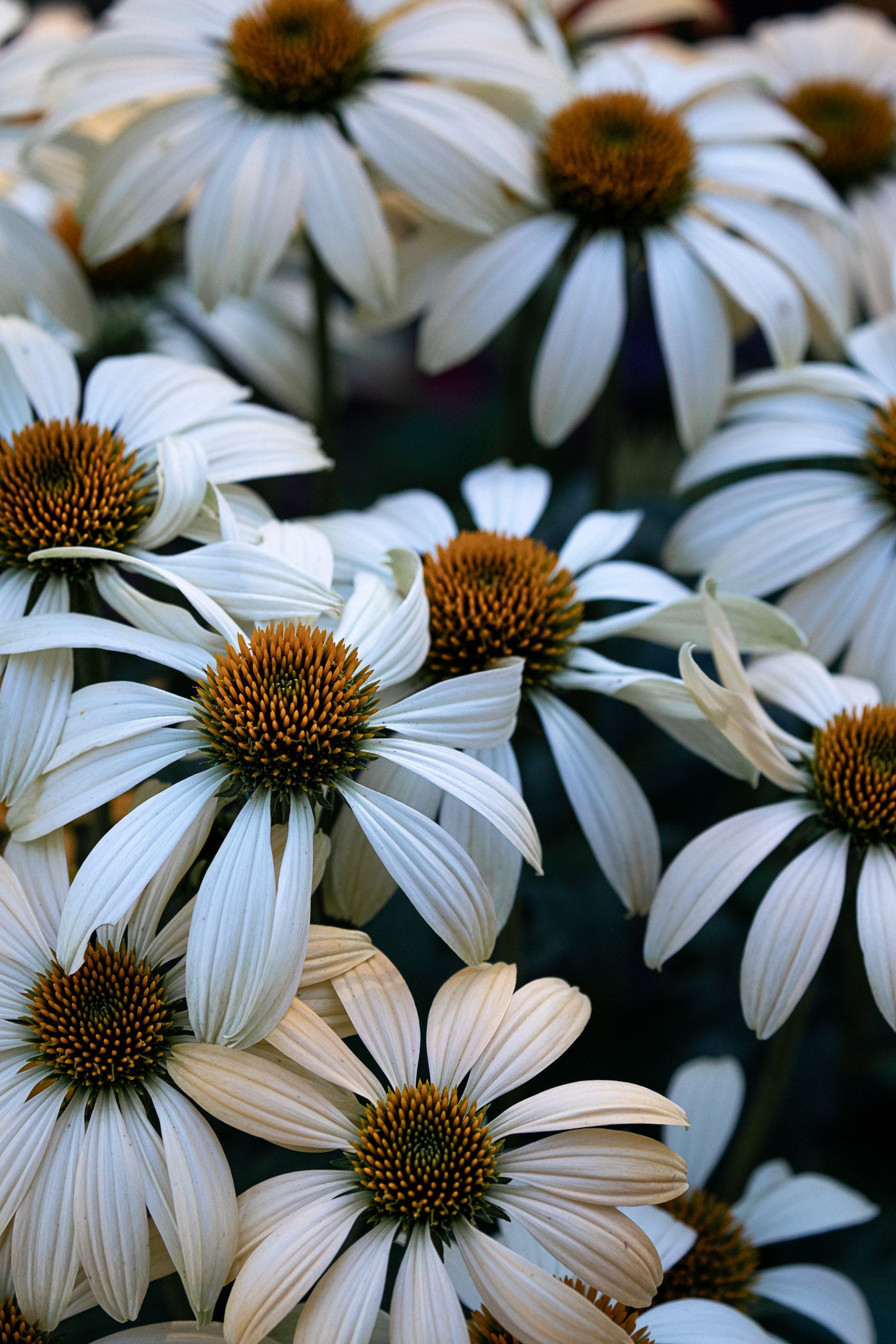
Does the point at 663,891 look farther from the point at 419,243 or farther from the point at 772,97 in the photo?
the point at 772,97

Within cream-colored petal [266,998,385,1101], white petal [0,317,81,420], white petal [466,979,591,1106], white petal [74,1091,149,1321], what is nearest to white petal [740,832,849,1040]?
white petal [466,979,591,1106]

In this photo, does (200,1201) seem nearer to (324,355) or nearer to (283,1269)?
(283,1269)

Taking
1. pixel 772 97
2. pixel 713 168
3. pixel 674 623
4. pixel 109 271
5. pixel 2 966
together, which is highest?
pixel 772 97

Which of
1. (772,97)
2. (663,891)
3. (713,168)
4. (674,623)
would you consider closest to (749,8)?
(772,97)

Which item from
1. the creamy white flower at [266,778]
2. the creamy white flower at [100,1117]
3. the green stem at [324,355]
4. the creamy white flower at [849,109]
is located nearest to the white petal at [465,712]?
the creamy white flower at [266,778]

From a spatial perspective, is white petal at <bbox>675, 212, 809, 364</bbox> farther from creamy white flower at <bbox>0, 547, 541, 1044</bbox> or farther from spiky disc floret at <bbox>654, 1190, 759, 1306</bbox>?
spiky disc floret at <bbox>654, 1190, 759, 1306</bbox>

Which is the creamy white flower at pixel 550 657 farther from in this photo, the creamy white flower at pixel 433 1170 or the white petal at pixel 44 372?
the white petal at pixel 44 372

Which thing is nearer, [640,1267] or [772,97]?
[640,1267]
